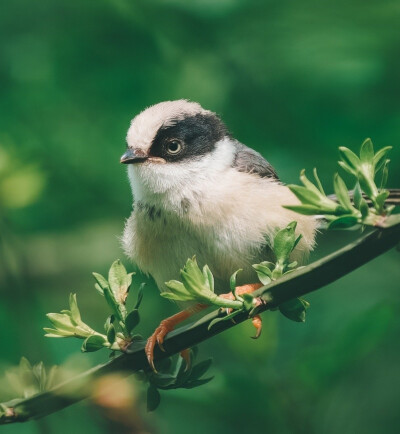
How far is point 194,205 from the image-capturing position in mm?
3170

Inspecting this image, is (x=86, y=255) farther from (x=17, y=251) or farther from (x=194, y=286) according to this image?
(x=194, y=286)

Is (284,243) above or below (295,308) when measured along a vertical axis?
above

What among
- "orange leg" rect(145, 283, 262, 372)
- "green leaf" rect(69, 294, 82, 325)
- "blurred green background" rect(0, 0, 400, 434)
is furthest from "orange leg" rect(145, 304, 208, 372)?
"blurred green background" rect(0, 0, 400, 434)

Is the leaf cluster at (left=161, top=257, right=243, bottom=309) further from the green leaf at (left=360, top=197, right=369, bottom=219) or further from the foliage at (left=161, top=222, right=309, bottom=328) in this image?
the green leaf at (left=360, top=197, right=369, bottom=219)

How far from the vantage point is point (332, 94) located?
167 inches

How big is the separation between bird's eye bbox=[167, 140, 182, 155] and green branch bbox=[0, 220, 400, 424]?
1.33 m

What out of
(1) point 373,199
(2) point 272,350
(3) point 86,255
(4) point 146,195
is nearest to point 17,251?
(3) point 86,255

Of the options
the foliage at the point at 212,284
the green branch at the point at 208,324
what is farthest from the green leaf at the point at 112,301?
the foliage at the point at 212,284

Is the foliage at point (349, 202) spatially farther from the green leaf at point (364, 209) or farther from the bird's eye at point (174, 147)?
the bird's eye at point (174, 147)

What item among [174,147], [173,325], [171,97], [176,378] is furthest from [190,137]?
[176,378]

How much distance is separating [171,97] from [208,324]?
2.74 metres

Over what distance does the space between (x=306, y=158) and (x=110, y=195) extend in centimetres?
112

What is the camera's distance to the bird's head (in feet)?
10.8

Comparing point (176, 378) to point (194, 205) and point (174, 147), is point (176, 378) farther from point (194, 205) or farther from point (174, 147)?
point (174, 147)
